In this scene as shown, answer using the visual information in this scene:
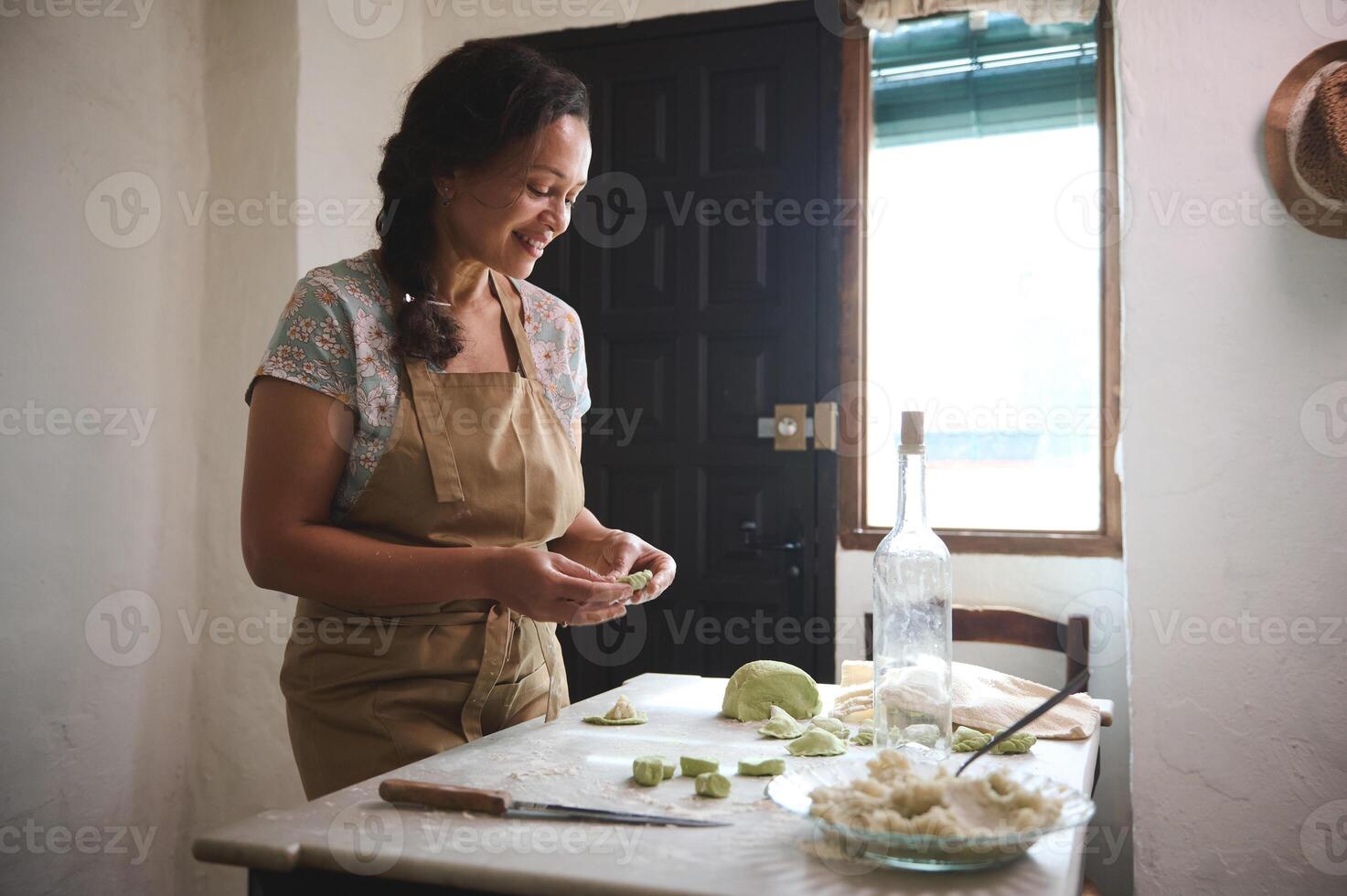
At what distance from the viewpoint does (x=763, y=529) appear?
3.46 metres

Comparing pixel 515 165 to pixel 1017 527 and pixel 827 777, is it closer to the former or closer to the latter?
pixel 827 777

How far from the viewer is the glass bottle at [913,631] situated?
1.39m

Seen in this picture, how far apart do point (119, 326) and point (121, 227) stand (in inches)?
11.7

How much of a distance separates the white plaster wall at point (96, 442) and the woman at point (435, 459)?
1492mm

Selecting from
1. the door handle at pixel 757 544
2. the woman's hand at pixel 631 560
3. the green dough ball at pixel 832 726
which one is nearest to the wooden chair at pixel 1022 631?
the door handle at pixel 757 544

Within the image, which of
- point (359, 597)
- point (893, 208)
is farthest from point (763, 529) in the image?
point (359, 597)

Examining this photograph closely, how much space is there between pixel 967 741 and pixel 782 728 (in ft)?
0.87

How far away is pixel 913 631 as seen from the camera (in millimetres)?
1437

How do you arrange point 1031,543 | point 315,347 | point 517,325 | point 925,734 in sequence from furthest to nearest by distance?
point 1031,543 → point 517,325 → point 315,347 → point 925,734

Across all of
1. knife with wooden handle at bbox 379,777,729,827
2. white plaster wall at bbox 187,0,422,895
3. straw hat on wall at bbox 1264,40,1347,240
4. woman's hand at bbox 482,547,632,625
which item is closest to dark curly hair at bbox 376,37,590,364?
woman's hand at bbox 482,547,632,625

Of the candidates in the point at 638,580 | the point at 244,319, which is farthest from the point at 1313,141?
the point at 244,319

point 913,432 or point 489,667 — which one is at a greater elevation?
point 913,432

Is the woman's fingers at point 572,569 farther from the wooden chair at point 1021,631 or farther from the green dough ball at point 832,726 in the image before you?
the wooden chair at point 1021,631

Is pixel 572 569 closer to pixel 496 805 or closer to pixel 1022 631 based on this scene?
pixel 496 805
